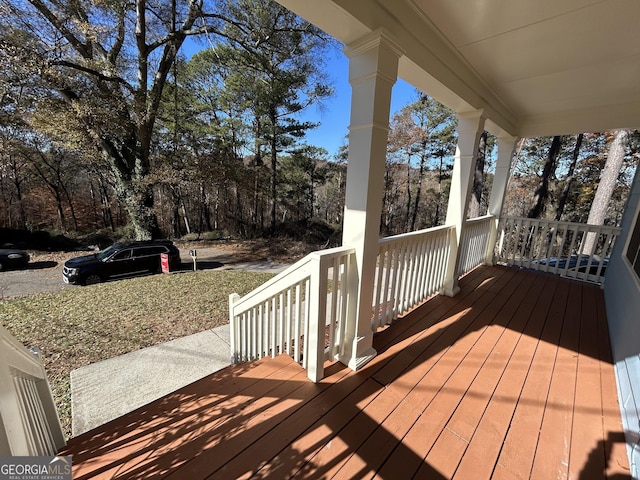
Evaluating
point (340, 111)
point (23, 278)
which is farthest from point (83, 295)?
point (340, 111)

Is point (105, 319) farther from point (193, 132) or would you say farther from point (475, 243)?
point (193, 132)

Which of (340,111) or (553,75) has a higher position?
(340,111)

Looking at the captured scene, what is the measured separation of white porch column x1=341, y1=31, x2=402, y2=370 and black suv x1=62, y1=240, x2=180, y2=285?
27.3 ft

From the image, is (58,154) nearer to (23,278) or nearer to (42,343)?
(23,278)

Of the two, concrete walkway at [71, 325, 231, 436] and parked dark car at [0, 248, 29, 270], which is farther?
parked dark car at [0, 248, 29, 270]

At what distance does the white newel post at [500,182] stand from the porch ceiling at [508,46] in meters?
0.84

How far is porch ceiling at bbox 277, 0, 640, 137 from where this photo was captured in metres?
1.54

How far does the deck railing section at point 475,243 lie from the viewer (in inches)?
139

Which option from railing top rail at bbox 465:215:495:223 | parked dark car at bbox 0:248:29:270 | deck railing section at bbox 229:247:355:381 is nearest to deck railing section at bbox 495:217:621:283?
railing top rail at bbox 465:215:495:223

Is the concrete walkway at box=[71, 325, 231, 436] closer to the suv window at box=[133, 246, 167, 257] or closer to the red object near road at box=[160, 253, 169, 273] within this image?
the red object near road at box=[160, 253, 169, 273]

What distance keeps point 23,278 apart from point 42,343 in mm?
6065

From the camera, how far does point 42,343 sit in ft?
12.3

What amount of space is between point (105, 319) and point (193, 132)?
1006 cm

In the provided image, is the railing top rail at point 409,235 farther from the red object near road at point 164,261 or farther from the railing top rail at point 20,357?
the red object near road at point 164,261
